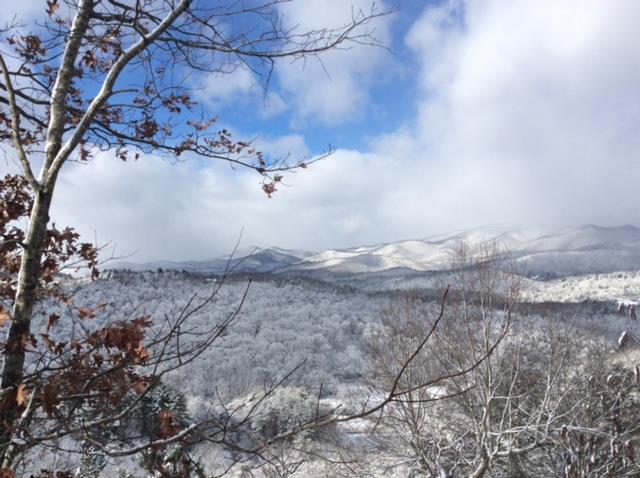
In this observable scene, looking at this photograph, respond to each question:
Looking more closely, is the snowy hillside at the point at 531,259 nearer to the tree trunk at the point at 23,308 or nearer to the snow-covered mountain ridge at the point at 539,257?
the snow-covered mountain ridge at the point at 539,257

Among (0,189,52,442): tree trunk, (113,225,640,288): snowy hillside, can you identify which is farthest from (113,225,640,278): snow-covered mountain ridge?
(0,189,52,442): tree trunk

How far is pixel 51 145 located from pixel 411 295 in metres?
14.5

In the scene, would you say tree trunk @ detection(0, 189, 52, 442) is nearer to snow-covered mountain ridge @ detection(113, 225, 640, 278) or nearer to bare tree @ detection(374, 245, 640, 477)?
bare tree @ detection(374, 245, 640, 477)

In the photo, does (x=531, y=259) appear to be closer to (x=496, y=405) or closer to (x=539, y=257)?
(x=539, y=257)

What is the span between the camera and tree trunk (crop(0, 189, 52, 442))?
1810mm

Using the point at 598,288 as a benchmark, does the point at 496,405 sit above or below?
above

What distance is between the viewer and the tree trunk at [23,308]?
1.81 metres

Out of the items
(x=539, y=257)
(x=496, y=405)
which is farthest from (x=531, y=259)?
(x=496, y=405)

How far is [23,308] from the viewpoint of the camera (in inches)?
79.0

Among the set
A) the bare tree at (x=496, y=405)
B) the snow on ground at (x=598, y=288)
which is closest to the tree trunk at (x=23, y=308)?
the bare tree at (x=496, y=405)

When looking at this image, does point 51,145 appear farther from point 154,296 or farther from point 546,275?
point 546,275

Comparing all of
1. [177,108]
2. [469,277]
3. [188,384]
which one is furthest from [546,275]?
[177,108]

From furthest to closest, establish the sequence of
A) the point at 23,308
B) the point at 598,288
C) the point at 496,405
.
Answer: the point at 598,288 < the point at 496,405 < the point at 23,308

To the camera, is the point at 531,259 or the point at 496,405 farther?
the point at 531,259
